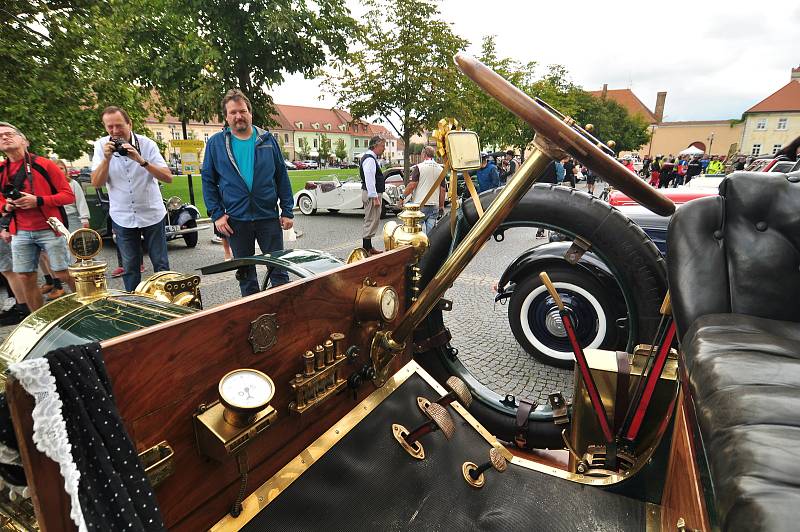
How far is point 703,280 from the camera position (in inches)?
50.9

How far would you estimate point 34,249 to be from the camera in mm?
3701

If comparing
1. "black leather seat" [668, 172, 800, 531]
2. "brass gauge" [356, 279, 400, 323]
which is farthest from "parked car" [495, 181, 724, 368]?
"brass gauge" [356, 279, 400, 323]

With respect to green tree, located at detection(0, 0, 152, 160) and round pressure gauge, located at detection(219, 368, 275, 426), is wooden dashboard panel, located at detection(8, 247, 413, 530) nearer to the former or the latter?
round pressure gauge, located at detection(219, 368, 275, 426)

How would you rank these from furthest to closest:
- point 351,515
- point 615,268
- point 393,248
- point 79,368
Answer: point 615,268 < point 393,248 < point 351,515 < point 79,368

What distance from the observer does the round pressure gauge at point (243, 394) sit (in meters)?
0.84

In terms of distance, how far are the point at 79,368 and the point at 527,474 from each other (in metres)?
1.57

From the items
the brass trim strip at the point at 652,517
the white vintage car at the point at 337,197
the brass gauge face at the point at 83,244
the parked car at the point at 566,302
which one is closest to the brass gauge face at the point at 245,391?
the brass gauge face at the point at 83,244

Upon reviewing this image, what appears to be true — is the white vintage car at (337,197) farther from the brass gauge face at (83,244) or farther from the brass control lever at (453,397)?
the brass gauge face at (83,244)

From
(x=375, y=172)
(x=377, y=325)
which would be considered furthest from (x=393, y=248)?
(x=375, y=172)

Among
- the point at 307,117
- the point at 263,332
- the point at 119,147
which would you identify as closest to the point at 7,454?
the point at 263,332

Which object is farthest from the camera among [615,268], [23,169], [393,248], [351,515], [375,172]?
[375,172]

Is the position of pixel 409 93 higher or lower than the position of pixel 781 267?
higher

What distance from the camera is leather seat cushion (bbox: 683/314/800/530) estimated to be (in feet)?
2.16

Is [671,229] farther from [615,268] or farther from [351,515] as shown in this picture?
[351,515]
